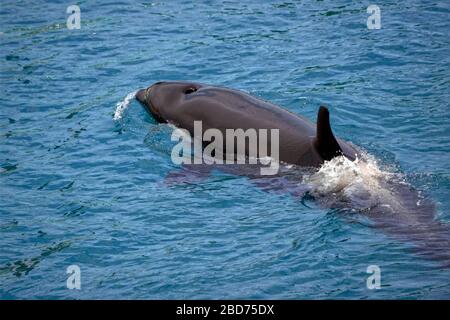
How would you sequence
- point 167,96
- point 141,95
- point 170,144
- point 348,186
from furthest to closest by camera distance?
point 141,95 → point 167,96 → point 170,144 → point 348,186

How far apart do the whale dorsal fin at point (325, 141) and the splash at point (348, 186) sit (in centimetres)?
9

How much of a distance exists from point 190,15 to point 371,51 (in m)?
4.15

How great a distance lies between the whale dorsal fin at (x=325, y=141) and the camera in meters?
9.48

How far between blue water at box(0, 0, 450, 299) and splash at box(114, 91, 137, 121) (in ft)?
0.59

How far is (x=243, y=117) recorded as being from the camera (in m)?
11.0

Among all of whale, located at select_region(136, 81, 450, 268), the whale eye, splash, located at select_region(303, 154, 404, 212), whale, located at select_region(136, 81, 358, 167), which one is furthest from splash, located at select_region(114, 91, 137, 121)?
splash, located at select_region(303, 154, 404, 212)

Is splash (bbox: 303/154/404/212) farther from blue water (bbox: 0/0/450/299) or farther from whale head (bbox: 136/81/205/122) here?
whale head (bbox: 136/81/205/122)

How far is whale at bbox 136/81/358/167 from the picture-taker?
10.1 m

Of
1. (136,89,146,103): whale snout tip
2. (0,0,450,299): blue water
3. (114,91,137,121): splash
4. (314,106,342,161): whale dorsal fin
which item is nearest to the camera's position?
(0,0,450,299): blue water

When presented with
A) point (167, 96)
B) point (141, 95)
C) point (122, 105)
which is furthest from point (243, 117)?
point (122, 105)

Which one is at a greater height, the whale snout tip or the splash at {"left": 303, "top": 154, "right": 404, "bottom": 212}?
the whale snout tip

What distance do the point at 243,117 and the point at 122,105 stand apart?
10.1ft

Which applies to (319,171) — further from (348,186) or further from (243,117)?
(243,117)

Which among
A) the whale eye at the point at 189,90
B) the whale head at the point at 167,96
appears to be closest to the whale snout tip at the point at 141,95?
the whale head at the point at 167,96
